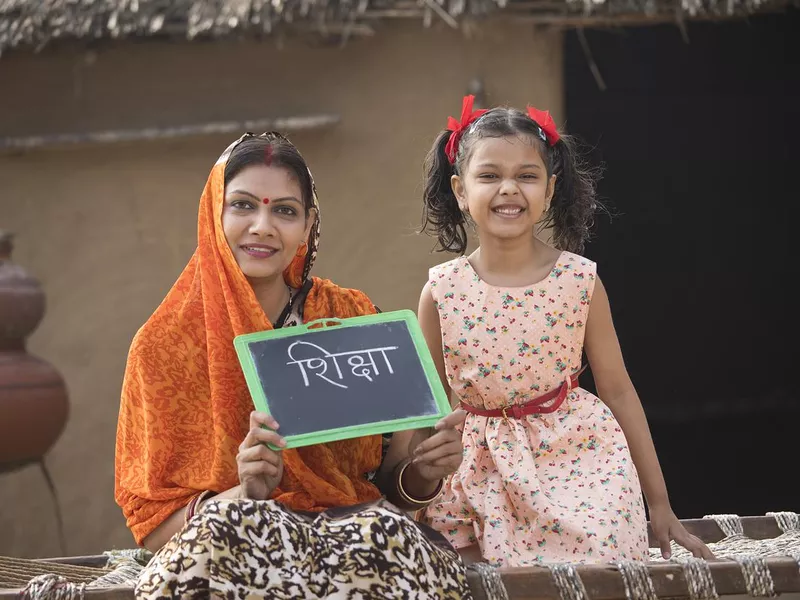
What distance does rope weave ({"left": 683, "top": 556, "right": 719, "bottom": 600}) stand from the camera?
2609 mm

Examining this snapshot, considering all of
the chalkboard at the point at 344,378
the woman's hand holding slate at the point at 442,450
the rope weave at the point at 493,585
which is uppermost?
the chalkboard at the point at 344,378

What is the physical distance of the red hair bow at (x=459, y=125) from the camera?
3.39 meters

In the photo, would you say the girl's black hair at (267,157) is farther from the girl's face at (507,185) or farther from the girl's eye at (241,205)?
the girl's face at (507,185)

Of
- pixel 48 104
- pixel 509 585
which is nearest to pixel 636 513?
pixel 509 585

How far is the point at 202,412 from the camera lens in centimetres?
298

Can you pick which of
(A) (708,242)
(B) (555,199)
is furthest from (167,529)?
(A) (708,242)

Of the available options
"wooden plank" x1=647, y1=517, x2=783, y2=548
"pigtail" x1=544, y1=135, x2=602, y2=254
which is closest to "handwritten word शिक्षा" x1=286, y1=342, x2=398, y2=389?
"pigtail" x1=544, y1=135, x2=602, y2=254

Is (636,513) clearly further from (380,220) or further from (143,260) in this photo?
(143,260)

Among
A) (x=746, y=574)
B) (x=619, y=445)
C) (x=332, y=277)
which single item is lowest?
(x=746, y=574)

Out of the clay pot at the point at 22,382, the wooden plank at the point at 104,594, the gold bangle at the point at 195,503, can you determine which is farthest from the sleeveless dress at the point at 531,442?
the clay pot at the point at 22,382

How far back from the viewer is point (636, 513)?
3035 mm

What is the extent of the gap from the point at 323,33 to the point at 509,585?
3.66 m

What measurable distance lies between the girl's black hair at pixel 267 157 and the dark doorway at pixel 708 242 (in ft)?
10.4

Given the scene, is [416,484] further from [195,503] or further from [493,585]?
[195,503]
